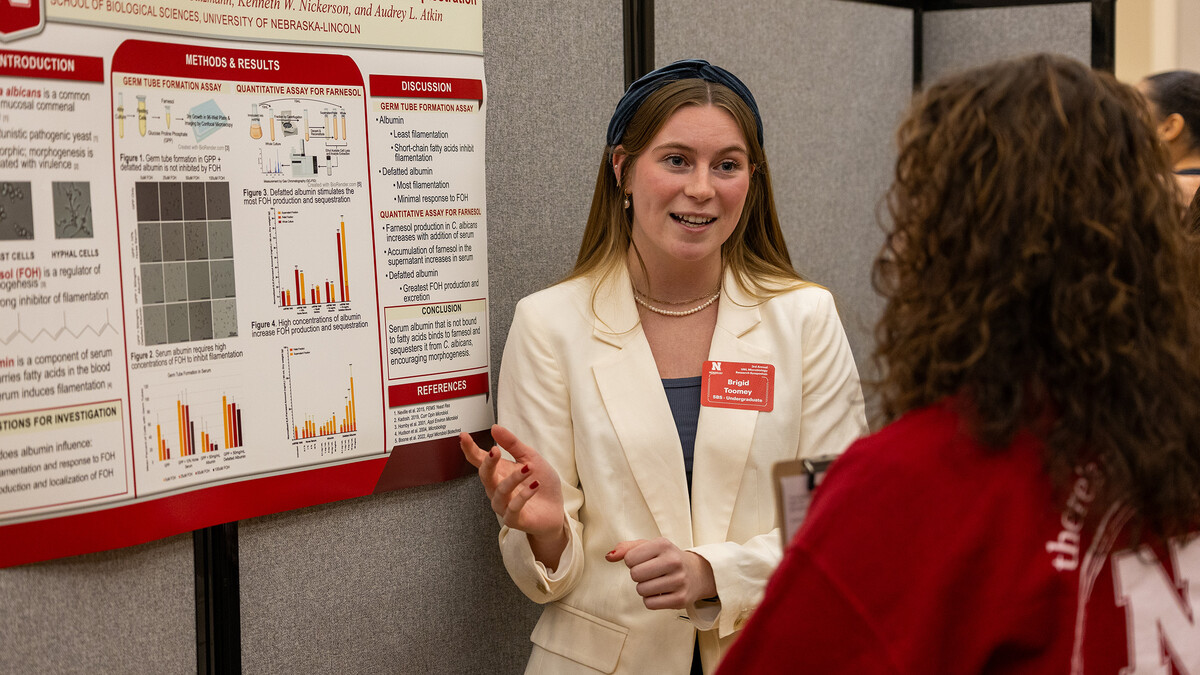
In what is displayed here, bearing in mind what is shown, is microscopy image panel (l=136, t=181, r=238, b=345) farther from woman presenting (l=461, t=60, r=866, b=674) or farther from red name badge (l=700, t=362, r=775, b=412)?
red name badge (l=700, t=362, r=775, b=412)

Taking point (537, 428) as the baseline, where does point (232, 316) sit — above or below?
above

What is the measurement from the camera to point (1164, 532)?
29.0 inches

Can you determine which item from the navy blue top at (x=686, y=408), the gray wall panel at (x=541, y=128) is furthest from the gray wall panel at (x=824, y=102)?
the navy blue top at (x=686, y=408)

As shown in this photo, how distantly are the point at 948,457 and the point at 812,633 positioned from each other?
17 cm

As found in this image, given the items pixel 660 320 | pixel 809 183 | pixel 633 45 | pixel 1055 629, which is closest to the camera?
pixel 1055 629

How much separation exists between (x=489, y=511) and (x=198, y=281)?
2.11 feet

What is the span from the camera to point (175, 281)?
1.29 metres

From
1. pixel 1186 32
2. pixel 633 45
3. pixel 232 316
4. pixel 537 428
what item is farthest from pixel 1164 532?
pixel 1186 32

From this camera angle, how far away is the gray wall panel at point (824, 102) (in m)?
2.15

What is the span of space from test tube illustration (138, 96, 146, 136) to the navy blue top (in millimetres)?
806

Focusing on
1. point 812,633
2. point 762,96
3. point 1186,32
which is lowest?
point 812,633

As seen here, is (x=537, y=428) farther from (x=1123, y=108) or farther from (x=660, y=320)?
(x=1123, y=108)

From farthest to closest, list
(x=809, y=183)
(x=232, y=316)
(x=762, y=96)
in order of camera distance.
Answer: (x=809, y=183) < (x=762, y=96) < (x=232, y=316)

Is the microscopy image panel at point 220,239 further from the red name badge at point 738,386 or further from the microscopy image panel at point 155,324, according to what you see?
the red name badge at point 738,386
